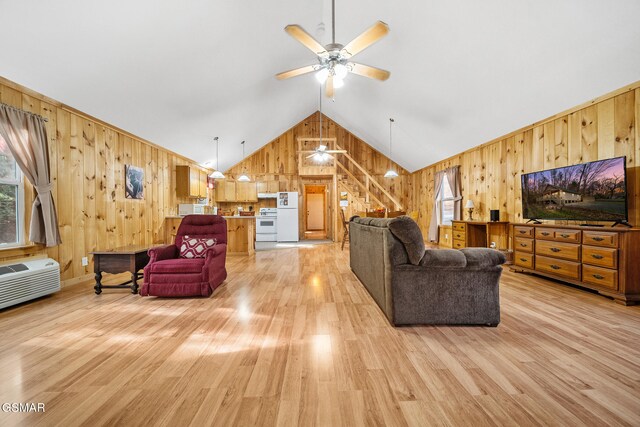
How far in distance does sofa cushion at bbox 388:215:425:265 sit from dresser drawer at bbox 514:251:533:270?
9.21 ft

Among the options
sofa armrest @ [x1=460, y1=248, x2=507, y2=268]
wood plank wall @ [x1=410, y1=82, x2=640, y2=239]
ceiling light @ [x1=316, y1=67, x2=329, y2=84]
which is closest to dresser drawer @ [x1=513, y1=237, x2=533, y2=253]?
wood plank wall @ [x1=410, y1=82, x2=640, y2=239]

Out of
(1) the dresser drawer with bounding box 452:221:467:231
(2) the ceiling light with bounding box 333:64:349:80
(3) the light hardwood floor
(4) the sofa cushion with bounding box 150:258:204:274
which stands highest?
(2) the ceiling light with bounding box 333:64:349:80

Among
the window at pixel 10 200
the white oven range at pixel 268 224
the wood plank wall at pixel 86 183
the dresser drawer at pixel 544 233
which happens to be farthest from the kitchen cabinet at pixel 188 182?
the dresser drawer at pixel 544 233

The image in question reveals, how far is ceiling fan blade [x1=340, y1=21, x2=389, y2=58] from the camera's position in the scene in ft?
9.07

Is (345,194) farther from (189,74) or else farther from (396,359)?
(396,359)

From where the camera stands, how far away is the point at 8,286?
2.83m

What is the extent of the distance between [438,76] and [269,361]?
16.4ft

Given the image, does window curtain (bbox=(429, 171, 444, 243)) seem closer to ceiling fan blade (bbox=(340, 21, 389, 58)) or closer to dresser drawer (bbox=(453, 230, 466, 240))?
dresser drawer (bbox=(453, 230, 466, 240))

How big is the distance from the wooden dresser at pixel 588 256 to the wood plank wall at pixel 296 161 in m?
6.23

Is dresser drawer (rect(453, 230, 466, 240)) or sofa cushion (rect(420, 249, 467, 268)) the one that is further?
dresser drawer (rect(453, 230, 466, 240))

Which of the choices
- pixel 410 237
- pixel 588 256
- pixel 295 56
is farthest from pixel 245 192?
pixel 588 256

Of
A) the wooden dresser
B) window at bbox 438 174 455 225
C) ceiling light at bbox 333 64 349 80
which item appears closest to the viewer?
the wooden dresser

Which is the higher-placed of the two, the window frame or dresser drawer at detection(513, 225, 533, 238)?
the window frame

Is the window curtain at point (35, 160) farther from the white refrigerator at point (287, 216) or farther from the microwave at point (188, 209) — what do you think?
the white refrigerator at point (287, 216)
